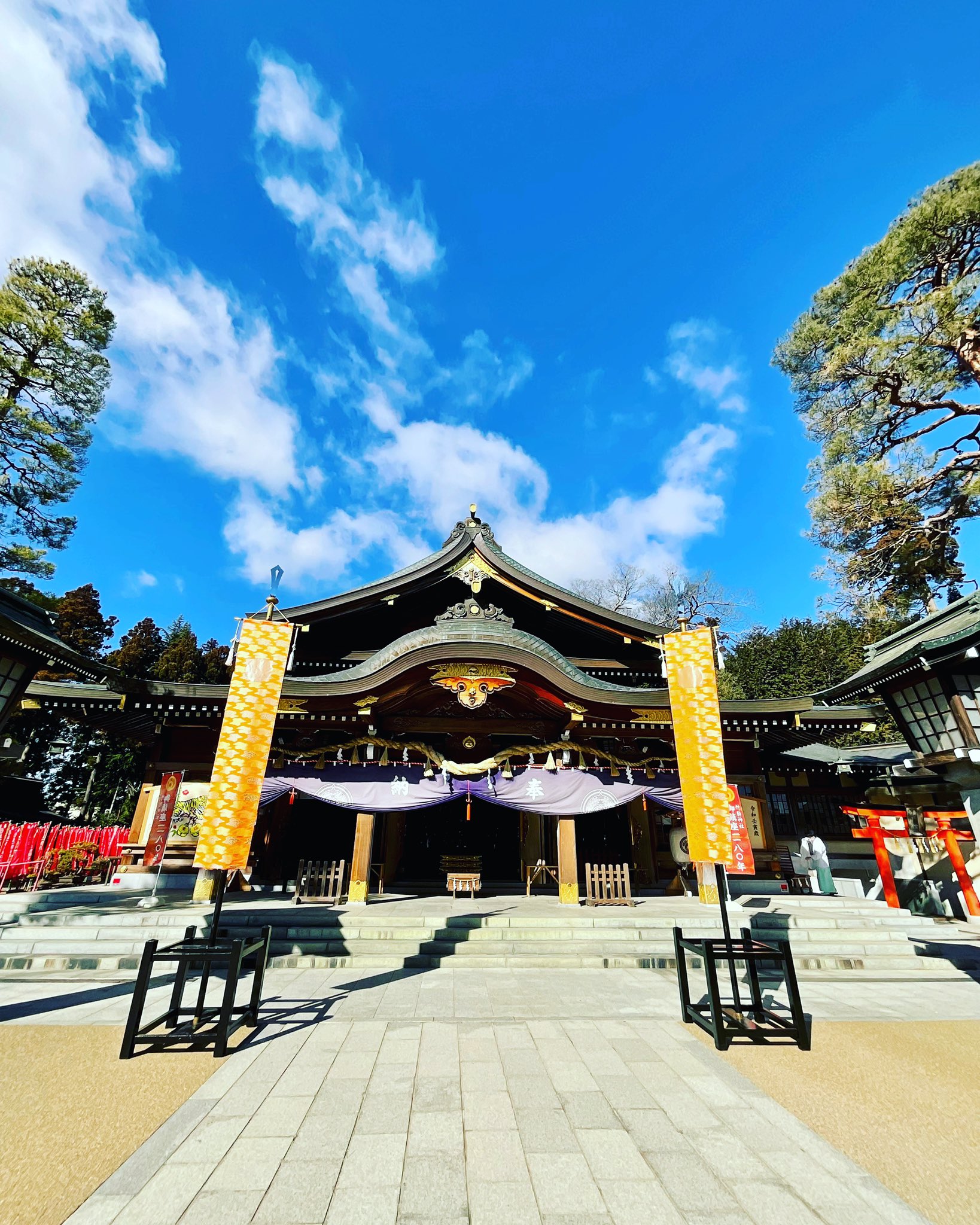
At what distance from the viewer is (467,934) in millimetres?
9125

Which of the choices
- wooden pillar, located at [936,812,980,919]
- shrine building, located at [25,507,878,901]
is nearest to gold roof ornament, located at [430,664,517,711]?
shrine building, located at [25,507,878,901]

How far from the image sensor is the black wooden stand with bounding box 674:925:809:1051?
202 inches

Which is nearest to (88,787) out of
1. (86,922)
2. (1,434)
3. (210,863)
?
(1,434)

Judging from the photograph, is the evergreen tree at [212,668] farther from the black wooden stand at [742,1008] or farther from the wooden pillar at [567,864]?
the black wooden stand at [742,1008]

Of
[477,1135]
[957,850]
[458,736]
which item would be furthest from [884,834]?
[477,1135]

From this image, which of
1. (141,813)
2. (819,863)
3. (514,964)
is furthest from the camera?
(819,863)

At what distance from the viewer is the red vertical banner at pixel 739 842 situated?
11.0 metres

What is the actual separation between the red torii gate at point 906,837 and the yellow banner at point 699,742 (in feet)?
22.2

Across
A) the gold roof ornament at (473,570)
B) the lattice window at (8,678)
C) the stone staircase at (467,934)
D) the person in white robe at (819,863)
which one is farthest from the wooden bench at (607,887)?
the lattice window at (8,678)

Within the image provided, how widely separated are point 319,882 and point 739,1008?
8469 mm

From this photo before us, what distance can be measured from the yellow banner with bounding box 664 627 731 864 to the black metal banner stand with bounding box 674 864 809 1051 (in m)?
0.59

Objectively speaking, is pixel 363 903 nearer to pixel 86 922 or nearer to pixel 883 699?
pixel 86 922

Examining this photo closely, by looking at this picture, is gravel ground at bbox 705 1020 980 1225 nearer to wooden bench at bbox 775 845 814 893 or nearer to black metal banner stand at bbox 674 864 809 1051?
black metal banner stand at bbox 674 864 809 1051

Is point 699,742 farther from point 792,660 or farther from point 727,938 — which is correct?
point 792,660
